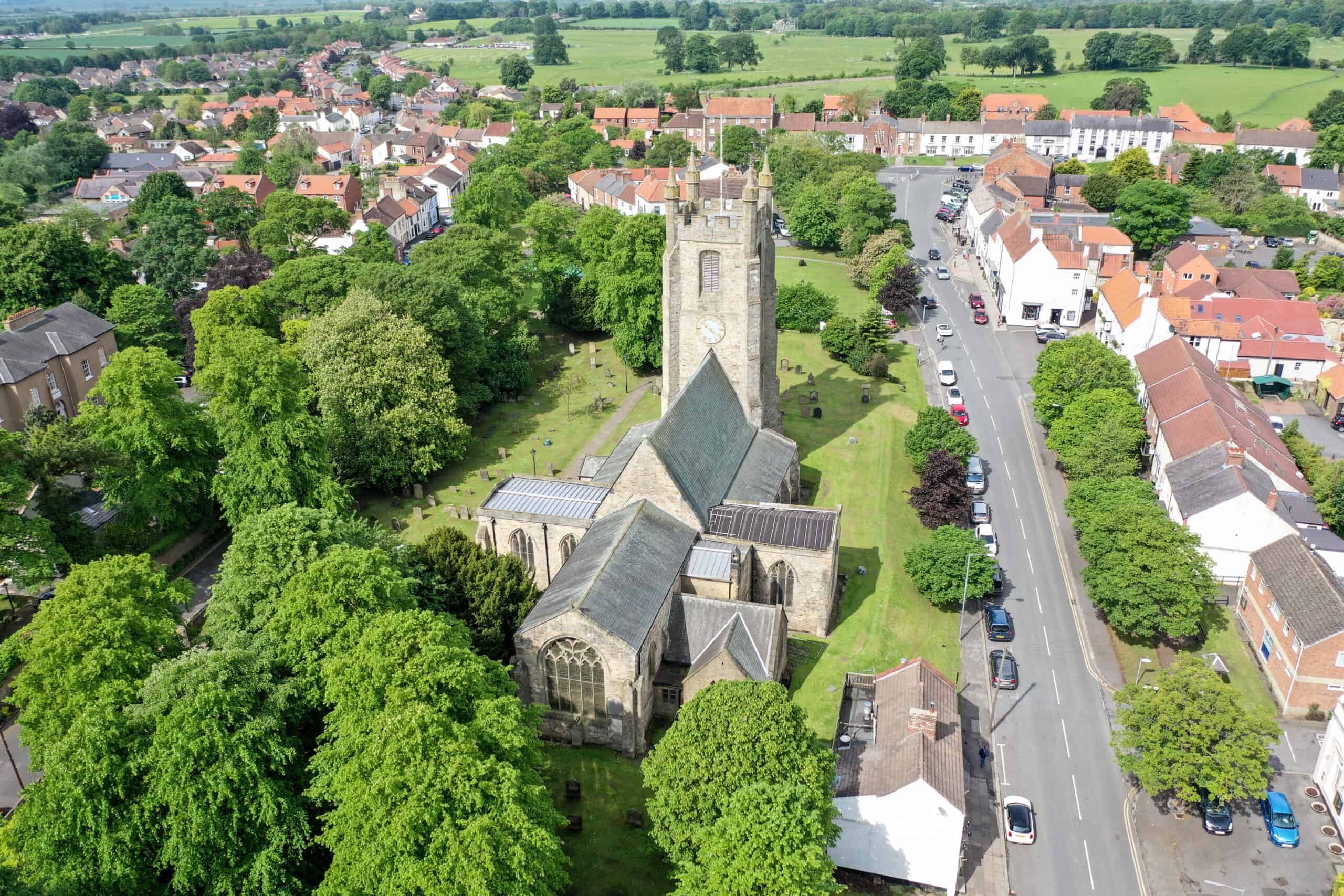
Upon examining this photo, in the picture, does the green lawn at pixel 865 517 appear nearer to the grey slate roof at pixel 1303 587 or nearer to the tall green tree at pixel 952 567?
the tall green tree at pixel 952 567

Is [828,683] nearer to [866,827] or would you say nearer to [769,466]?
[866,827]

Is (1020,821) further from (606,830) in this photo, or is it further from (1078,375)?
(1078,375)

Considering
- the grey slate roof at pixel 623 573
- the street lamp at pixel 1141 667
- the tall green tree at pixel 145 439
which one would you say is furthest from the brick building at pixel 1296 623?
the tall green tree at pixel 145 439

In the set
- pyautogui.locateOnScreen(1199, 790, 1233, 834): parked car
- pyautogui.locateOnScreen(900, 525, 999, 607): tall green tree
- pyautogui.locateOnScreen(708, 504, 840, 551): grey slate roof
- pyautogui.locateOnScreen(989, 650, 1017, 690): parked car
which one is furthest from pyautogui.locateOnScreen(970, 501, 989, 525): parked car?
pyautogui.locateOnScreen(1199, 790, 1233, 834): parked car

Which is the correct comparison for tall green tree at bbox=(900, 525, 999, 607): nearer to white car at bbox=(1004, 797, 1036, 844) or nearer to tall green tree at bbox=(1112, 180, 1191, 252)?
white car at bbox=(1004, 797, 1036, 844)

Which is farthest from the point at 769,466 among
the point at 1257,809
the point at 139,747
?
the point at 139,747

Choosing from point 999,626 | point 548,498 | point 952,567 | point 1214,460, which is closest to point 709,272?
point 548,498
